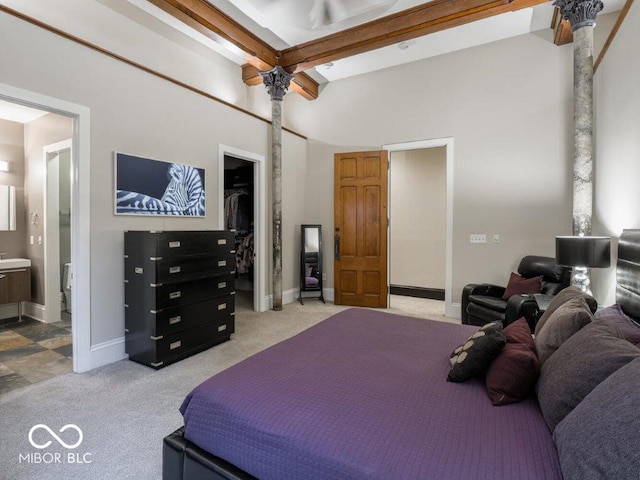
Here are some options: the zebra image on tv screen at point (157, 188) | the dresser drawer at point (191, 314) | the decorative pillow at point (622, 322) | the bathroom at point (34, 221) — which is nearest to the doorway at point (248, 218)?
the zebra image on tv screen at point (157, 188)

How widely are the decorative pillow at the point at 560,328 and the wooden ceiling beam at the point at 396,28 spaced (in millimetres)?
3295

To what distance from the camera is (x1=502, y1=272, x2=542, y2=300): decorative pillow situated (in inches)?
140

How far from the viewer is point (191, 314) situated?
10.6 feet

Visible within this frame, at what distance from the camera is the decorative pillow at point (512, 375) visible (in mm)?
1354

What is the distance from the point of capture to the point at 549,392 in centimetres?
123

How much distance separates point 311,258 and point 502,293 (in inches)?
110

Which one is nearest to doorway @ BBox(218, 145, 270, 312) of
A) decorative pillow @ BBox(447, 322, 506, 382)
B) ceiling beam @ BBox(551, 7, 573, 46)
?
decorative pillow @ BBox(447, 322, 506, 382)

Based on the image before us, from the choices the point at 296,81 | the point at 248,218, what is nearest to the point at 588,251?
the point at 296,81

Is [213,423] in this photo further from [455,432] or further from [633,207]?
[633,207]

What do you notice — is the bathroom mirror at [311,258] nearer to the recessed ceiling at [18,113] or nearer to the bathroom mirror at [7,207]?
the recessed ceiling at [18,113]

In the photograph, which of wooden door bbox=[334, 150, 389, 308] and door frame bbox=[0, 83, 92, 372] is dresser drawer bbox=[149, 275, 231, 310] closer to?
door frame bbox=[0, 83, 92, 372]

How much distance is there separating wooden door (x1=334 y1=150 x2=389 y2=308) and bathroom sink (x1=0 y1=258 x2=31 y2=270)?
13.7ft

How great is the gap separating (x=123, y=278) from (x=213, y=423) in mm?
2355

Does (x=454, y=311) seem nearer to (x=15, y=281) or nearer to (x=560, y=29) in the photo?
(x=560, y=29)
